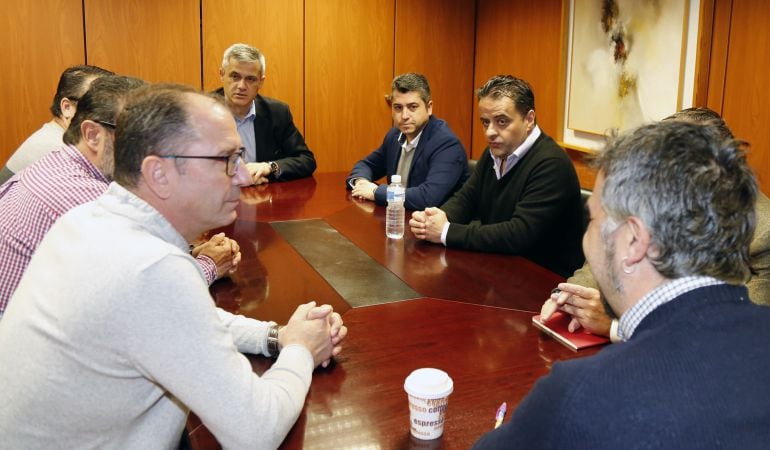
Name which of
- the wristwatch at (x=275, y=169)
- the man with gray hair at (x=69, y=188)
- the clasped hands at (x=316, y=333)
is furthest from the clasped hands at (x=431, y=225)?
the wristwatch at (x=275, y=169)

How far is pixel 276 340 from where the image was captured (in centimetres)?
151

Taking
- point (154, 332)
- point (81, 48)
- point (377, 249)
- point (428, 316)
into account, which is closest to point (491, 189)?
point (377, 249)

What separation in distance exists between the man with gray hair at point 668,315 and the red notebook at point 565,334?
0.54m

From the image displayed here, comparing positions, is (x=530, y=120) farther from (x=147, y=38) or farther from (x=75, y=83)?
(x=147, y=38)

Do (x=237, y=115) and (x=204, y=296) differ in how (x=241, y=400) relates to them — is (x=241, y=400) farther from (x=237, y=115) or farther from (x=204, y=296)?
(x=237, y=115)

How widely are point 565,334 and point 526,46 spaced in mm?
4349

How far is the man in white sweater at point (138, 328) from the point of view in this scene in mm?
1087

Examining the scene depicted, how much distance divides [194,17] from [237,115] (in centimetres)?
159

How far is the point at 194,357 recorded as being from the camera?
1091mm

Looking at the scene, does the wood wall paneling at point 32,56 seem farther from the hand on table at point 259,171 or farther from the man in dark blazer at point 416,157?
the man in dark blazer at point 416,157

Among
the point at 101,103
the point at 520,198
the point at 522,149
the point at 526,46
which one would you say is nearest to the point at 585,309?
the point at 520,198

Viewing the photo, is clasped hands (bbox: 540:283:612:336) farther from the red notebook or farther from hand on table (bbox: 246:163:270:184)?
hand on table (bbox: 246:163:270:184)

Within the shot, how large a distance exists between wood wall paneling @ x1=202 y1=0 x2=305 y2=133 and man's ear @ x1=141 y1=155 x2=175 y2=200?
426cm

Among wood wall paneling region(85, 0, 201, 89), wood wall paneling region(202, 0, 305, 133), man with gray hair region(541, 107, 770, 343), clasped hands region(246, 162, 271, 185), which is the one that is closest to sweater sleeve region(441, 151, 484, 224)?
clasped hands region(246, 162, 271, 185)
